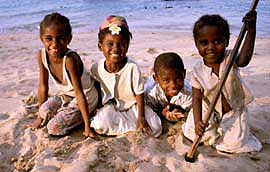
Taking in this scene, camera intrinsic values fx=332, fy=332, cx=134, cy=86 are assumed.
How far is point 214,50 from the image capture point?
7.13 feet

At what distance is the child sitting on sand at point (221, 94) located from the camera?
2160mm

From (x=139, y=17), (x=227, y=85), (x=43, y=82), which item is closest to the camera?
(x=227, y=85)

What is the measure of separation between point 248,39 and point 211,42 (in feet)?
0.81

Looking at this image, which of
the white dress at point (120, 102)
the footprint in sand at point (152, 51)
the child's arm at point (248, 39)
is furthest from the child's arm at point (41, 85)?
the footprint in sand at point (152, 51)

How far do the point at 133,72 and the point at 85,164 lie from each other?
858 millimetres

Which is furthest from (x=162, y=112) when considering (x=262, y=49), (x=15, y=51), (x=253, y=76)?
(x=15, y=51)

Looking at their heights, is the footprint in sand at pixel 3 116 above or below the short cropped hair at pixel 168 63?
below

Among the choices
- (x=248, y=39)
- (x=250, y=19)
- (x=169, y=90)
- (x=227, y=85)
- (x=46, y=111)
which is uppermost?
(x=250, y=19)

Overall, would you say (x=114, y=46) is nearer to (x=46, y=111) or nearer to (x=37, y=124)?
(x=46, y=111)

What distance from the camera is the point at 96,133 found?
2584 millimetres

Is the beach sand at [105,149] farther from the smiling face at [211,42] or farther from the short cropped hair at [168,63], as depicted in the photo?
the smiling face at [211,42]

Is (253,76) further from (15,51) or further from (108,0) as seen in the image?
(108,0)

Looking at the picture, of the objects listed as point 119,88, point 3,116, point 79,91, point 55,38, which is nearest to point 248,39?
point 119,88

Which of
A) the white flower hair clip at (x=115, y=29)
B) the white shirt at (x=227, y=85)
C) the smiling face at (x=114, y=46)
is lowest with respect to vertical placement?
the white shirt at (x=227, y=85)
